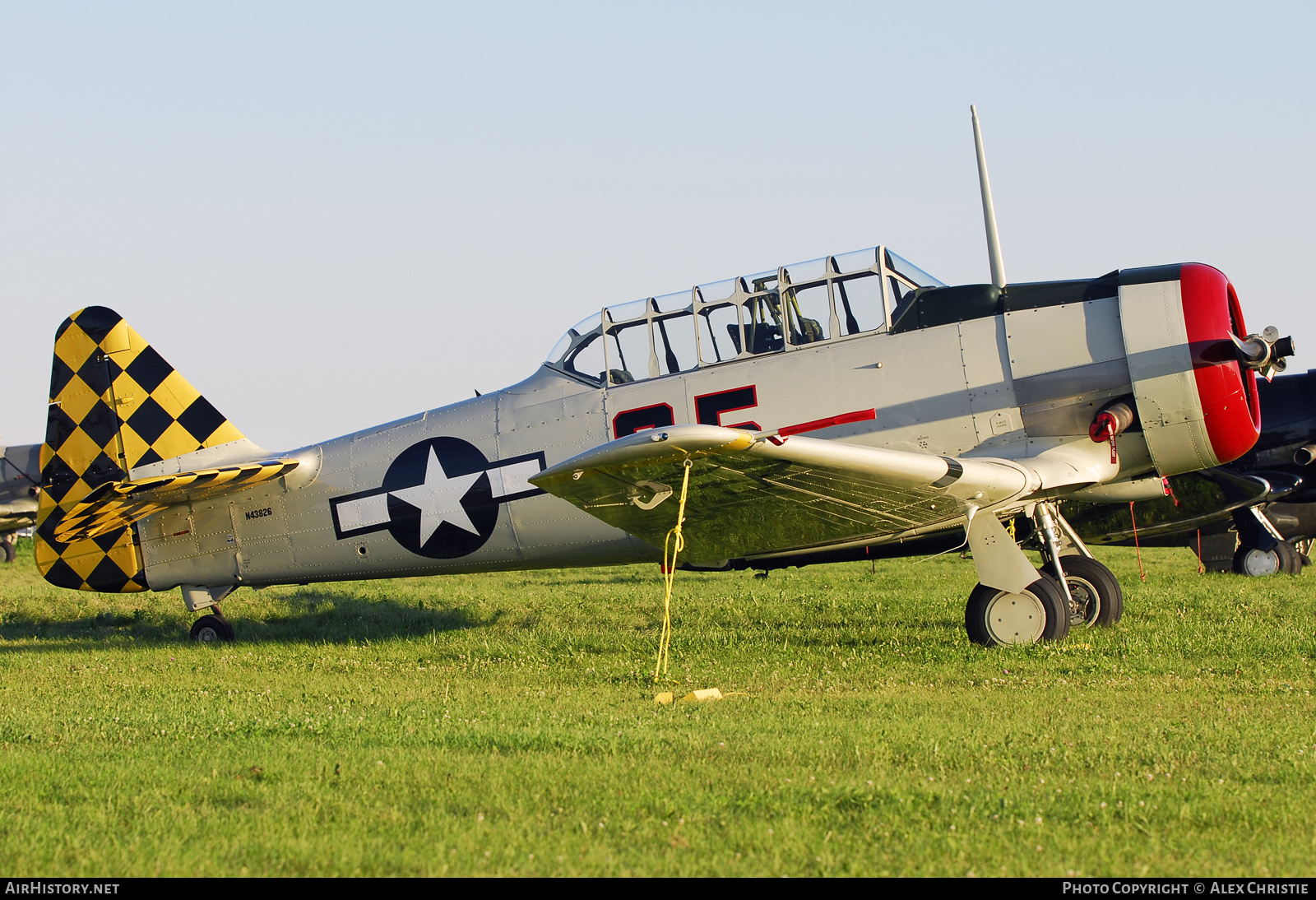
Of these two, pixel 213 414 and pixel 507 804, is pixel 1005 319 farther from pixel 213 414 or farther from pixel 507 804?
pixel 213 414

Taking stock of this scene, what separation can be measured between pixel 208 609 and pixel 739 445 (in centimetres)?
720

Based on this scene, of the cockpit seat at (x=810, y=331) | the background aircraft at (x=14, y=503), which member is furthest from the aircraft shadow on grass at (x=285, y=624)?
the background aircraft at (x=14, y=503)

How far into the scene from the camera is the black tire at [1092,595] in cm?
935

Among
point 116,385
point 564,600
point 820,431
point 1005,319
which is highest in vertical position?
point 116,385

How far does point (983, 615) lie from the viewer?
8391 mm

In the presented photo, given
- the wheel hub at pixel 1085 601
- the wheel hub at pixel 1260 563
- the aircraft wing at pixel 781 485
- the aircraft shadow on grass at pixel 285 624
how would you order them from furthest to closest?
the wheel hub at pixel 1260 563, the aircraft shadow on grass at pixel 285 624, the wheel hub at pixel 1085 601, the aircraft wing at pixel 781 485

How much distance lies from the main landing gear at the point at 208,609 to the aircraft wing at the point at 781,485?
194 inches

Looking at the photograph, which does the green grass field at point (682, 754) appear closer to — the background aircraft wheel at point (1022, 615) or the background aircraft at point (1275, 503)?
the background aircraft wheel at point (1022, 615)

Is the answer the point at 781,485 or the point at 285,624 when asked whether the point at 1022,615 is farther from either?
the point at 285,624

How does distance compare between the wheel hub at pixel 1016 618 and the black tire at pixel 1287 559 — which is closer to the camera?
the wheel hub at pixel 1016 618

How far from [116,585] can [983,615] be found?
8634 mm

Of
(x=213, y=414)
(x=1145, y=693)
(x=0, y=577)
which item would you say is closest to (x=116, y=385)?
(x=213, y=414)

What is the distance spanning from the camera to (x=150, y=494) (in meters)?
10.5
